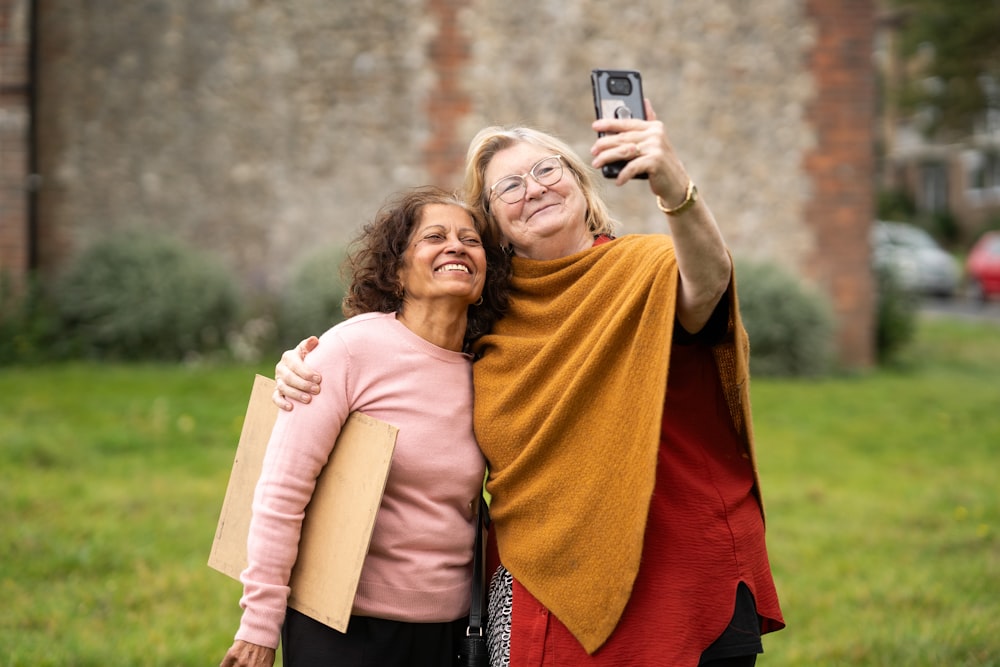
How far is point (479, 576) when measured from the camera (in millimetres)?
2529

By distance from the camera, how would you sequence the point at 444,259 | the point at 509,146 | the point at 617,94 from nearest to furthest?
the point at 617,94 → the point at 444,259 → the point at 509,146

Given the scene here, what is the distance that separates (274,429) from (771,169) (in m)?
9.66

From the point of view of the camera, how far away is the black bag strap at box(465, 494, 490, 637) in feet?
8.14

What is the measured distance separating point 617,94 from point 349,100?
9110mm

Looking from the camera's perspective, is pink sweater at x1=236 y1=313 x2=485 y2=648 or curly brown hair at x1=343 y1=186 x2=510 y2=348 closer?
pink sweater at x1=236 y1=313 x2=485 y2=648

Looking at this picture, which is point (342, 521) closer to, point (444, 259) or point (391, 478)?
point (391, 478)

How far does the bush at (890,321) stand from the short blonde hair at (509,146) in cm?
1029

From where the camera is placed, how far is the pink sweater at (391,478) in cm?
237

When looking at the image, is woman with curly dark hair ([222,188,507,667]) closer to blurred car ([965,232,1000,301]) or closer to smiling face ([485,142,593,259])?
smiling face ([485,142,593,259])

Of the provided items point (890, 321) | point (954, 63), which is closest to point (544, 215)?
point (890, 321)

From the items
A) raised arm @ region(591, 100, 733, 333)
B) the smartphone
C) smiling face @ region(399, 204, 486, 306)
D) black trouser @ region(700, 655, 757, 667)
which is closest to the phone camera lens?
the smartphone

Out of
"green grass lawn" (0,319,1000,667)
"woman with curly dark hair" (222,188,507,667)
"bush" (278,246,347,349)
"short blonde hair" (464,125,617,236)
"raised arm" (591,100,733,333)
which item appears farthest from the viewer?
"bush" (278,246,347,349)

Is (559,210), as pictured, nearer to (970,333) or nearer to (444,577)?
(444,577)

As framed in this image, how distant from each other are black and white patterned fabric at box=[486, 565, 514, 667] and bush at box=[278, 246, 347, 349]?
772 cm
